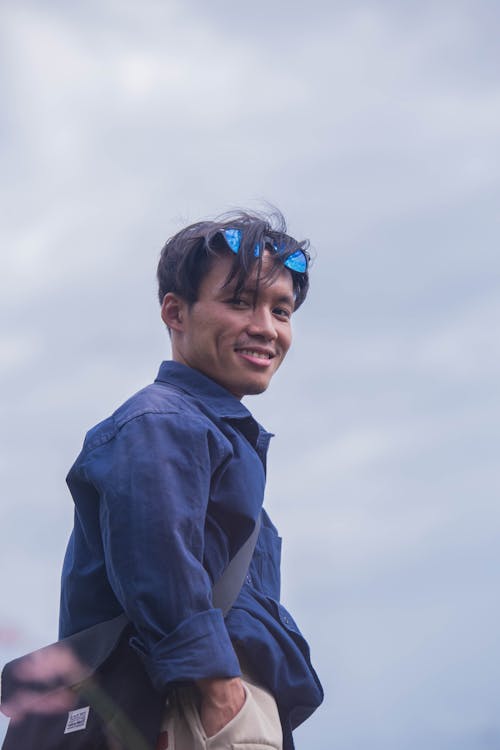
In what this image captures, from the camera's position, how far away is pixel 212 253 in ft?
15.1

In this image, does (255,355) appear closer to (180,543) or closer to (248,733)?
(180,543)

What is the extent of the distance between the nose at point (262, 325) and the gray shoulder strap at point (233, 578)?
2.96ft

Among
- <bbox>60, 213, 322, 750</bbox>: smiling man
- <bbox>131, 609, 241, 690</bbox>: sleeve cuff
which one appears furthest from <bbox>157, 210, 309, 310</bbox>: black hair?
<bbox>131, 609, 241, 690</bbox>: sleeve cuff

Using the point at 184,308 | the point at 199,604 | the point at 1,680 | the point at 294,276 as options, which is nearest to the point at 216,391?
the point at 184,308

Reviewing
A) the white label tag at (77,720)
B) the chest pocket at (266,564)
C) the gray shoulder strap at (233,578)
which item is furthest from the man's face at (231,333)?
the white label tag at (77,720)

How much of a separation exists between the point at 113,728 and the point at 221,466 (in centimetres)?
103

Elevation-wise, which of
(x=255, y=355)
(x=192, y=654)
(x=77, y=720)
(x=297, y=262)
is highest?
(x=297, y=262)

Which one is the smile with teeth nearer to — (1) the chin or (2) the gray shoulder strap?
(1) the chin

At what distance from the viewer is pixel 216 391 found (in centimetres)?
440

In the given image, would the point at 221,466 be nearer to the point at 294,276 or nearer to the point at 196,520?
the point at 196,520

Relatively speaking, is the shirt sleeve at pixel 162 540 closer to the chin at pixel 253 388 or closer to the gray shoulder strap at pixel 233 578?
the gray shoulder strap at pixel 233 578

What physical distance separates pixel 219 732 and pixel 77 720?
54 centimetres

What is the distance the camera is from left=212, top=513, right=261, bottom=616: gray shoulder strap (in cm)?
379

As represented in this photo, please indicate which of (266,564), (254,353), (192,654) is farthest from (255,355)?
(192,654)
